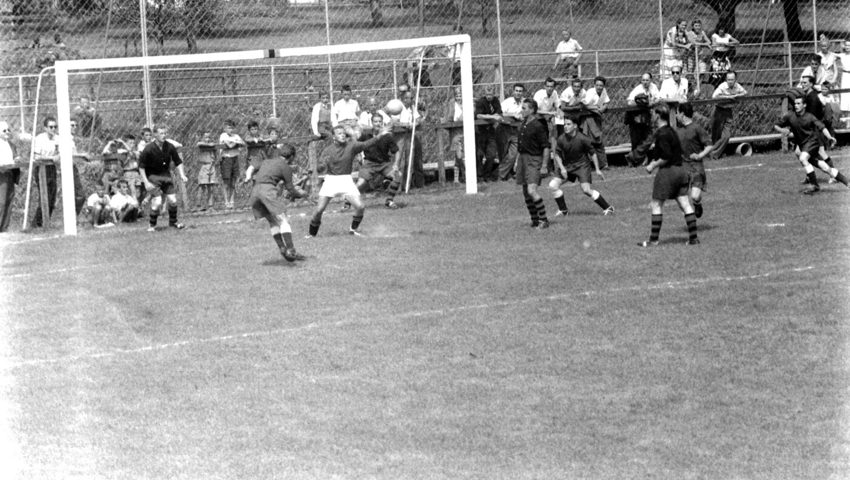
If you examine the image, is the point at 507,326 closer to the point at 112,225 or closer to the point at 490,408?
the point at 490,408

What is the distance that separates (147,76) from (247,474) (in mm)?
15882

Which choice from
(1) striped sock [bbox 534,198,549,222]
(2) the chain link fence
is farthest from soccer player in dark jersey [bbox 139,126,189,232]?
(1) striped sock [bbox 534,198,549,222]

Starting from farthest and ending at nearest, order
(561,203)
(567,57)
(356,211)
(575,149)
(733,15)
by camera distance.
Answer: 1. (733,15)
2. (567,57)
3. (561,203)
4. (575,149)
5. (356,211)

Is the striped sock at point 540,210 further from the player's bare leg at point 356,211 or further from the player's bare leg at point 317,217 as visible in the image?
the player's bare leg at point 317,217

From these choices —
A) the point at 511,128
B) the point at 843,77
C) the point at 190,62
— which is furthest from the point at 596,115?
the point at 190,62

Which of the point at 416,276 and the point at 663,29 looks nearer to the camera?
the point at 416,276

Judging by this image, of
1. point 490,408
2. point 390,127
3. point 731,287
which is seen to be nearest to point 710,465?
point 490,408

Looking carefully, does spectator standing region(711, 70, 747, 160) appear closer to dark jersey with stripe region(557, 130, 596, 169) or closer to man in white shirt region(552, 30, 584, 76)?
man in white shirt region(552, 30, 584, 76)

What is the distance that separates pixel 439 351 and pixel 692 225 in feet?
20.6

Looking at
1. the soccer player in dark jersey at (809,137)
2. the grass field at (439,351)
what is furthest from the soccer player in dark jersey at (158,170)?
the soccer player in dark jersey at (809,137)

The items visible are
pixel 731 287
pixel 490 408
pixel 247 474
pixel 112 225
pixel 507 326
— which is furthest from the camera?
pixel 112 225

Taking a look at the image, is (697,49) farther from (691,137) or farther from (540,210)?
(540,210)

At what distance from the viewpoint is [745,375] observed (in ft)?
43.8

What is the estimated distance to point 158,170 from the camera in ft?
75.1
